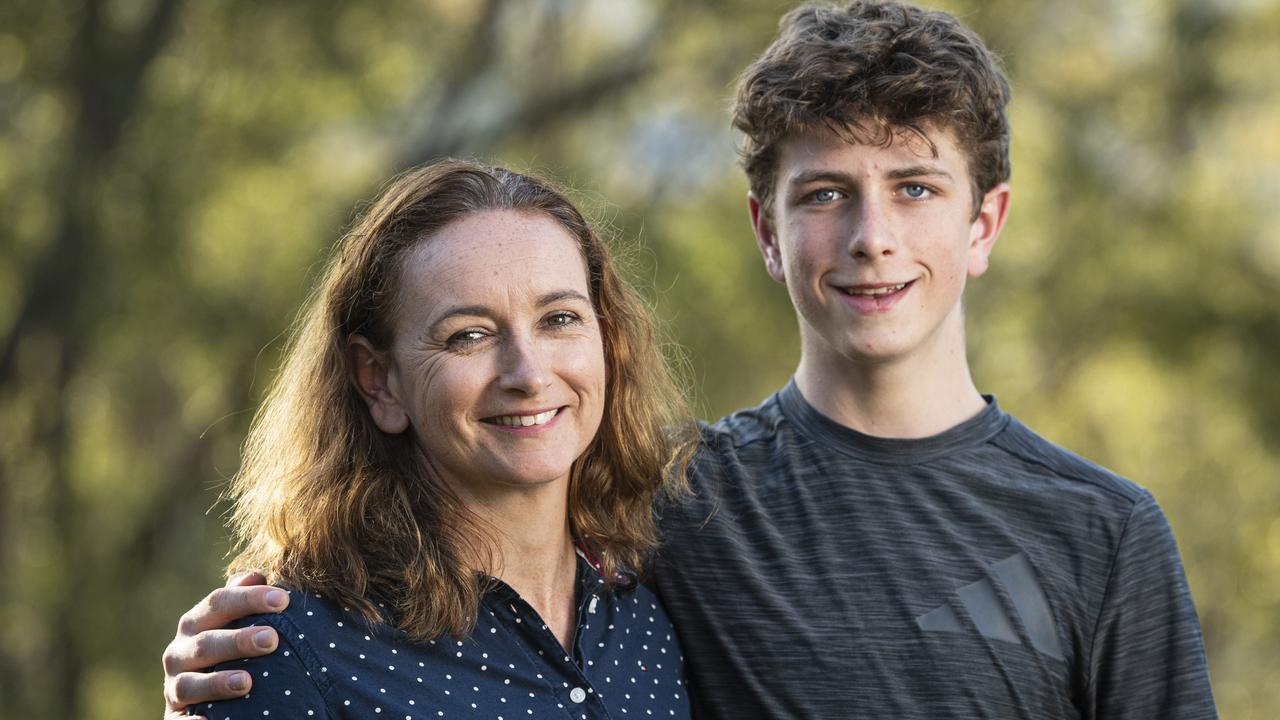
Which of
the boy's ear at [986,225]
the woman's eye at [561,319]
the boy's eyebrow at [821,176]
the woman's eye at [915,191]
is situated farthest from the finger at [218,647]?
the boy's ear at [986,225]

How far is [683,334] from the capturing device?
9945mm

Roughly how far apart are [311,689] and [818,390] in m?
1.23

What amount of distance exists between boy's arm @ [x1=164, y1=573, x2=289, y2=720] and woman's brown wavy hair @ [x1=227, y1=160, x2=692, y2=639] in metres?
0.08

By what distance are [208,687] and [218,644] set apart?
71mm

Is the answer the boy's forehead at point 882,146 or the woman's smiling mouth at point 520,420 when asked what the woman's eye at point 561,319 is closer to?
the woman's smiling mouth at point 520,420

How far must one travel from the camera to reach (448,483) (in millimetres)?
2717

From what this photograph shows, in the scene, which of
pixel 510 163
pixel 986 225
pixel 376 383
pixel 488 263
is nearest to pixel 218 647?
pixel 376 383

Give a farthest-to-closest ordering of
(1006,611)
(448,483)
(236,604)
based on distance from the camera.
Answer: (1006,611) < (448,483) < (236,604)

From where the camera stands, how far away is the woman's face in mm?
2588

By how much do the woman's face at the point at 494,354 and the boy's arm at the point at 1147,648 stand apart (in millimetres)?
1020

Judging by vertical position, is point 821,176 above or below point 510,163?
below

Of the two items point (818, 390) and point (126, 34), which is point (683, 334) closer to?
point (126, 34)

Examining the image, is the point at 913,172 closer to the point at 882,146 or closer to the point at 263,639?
the point at 882,146

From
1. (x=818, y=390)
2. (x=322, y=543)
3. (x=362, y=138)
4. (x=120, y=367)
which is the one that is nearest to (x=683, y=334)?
(x=362, y=138)
